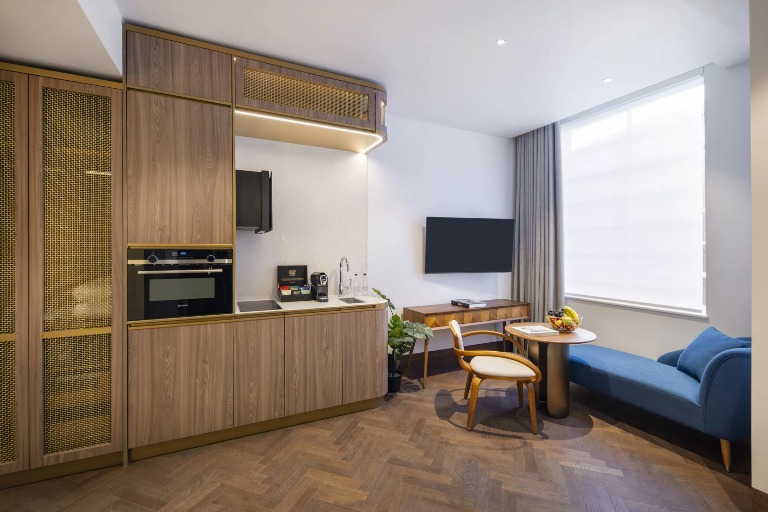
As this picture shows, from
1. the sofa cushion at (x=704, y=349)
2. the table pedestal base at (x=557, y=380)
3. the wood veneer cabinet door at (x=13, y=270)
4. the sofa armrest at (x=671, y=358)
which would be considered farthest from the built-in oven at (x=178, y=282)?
the sofa armrest at (x=671, y=358)

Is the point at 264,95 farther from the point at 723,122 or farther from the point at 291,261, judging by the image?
the point at 723,122

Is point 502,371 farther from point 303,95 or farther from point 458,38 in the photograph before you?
point 303,95

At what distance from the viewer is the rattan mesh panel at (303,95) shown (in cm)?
269

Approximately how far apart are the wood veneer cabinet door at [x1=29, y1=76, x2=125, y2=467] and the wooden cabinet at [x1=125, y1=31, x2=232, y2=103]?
8.1 inches

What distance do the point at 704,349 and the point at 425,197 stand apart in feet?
9.03

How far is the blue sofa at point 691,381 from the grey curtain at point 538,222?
97 cm

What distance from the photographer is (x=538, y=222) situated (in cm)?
440

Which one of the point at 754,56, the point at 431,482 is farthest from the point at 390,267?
the point at 754,56

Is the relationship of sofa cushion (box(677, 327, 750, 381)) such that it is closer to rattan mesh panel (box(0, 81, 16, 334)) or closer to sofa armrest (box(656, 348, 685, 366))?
sofa armrest (box(656, 348, 685, 366))

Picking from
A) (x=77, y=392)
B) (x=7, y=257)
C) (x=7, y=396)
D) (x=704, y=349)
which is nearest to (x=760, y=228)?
(x=704, y=349)

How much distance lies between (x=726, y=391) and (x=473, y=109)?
9.88 feet

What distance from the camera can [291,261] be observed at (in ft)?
11.1

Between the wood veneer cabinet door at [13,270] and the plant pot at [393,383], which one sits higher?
the wood veneer cabinet door at [13,270]

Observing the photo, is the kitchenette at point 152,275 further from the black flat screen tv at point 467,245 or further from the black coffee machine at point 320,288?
the black flat screen tv at point 467,245
